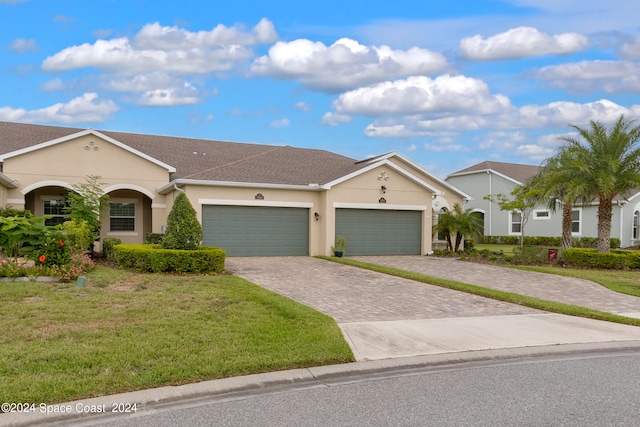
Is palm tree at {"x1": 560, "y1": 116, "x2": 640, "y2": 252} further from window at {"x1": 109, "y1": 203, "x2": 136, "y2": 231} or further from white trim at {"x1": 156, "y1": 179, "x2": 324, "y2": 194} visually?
window at {"x1": 109, "y1": 203, "x2": 136, "y2": 231}

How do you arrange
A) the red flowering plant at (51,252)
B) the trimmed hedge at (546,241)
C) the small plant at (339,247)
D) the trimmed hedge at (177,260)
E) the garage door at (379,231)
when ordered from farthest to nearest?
the trimmed hedge at (546,241) → the garage door at (379,231) → the small plant at (339,247) → the trimmed hedge at (177,260) → the red flowering plant at (51,252)

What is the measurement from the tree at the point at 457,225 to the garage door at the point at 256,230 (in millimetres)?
7091

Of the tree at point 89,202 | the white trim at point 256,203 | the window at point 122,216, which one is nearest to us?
the tree at point 89,202

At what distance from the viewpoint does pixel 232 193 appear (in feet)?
70.3

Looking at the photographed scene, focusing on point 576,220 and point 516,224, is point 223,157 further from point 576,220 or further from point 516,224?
point 576,220

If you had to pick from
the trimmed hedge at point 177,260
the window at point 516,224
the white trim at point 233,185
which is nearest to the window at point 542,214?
the window at point 516,224

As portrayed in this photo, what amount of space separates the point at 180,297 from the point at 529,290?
9.09 meters

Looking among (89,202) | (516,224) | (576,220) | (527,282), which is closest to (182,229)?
(89,202)

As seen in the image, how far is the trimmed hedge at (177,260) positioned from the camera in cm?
1483

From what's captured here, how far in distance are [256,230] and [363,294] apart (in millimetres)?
10156

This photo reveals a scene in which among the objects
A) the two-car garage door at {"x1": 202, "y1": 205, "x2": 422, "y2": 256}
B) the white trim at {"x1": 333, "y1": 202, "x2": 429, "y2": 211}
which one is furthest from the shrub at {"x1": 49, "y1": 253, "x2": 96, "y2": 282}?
the white trim at {"x1": 333, "y1": 202, "x2": 429, "y2": 211}

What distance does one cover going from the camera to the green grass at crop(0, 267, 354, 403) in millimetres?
5840

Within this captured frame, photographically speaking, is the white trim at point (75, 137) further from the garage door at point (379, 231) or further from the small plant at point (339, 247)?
the garage door at point (379, 231)

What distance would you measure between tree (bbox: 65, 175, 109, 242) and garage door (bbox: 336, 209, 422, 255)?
9742 millimetres
